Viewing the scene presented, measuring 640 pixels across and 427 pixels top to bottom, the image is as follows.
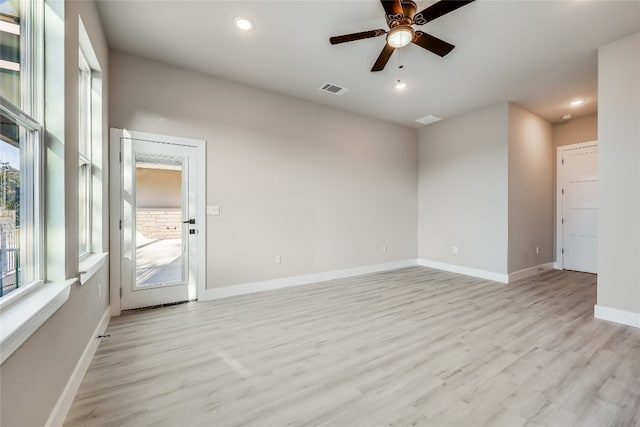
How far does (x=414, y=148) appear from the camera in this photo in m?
5.94

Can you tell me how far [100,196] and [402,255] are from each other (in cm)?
506

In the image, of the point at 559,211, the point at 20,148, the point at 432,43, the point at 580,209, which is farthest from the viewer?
the point at 559,211

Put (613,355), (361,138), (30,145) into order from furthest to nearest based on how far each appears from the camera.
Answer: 1. (361,138)
2. (613,355)
3. (30,145)

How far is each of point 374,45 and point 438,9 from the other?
3.32 ft

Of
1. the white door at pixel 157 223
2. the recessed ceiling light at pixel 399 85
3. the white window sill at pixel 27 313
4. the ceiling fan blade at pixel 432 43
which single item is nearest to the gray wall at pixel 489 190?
the recessed ceiling light at pixel 399 85

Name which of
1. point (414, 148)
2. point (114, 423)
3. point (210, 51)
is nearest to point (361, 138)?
point (414, 148)

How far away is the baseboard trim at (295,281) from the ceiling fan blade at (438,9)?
11.7 feet

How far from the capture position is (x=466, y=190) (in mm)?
5055

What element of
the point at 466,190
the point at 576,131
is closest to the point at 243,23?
the point at 466,190

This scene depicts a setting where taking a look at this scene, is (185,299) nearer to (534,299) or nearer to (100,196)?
(100,196)

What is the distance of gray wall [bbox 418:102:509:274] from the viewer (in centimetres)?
457

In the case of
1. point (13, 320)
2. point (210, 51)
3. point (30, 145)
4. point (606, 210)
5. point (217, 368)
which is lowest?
point (217, 368)

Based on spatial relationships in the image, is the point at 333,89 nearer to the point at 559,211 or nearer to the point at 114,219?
the point at 114,219

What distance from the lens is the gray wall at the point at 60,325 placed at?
3.56 feet
